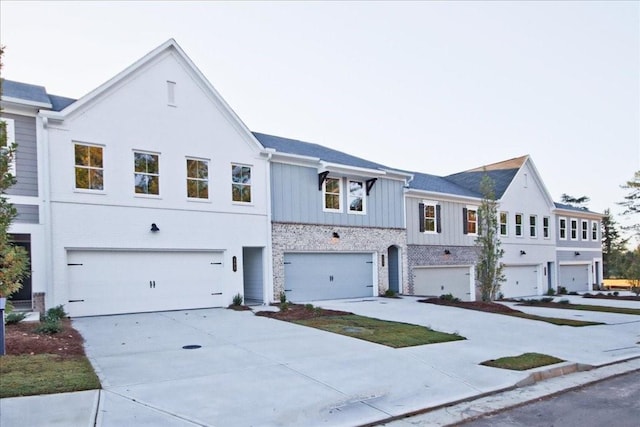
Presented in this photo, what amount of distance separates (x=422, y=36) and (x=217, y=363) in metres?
14.2

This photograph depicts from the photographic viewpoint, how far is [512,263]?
94.7ft

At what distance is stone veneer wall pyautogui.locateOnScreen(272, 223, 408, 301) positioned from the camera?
18531 mm

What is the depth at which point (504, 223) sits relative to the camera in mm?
28859

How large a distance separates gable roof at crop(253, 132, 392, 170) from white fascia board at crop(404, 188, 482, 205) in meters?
2.10

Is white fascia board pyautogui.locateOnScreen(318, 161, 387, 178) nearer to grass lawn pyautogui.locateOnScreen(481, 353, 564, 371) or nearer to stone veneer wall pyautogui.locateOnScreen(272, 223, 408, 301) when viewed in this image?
stone veneer wall pyautogui.locateOnScreen(272, 223, 408, 301)

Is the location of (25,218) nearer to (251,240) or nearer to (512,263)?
(251,240)

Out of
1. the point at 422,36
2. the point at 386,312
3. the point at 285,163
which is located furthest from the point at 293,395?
the point at 422,36

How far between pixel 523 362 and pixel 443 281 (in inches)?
675

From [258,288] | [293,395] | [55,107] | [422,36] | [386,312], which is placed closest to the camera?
[293,395]

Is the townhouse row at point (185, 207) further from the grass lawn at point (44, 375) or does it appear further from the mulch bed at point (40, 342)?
the grass lawn at point (44, 375)

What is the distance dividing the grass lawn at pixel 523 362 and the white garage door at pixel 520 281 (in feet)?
66.2

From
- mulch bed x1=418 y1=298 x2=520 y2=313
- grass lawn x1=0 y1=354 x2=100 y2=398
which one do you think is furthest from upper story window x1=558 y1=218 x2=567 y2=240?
grass lawn x1=0 y1=354 x2=100 y2=398

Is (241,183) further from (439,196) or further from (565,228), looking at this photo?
(565,228)

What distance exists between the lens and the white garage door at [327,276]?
19.1 meters
